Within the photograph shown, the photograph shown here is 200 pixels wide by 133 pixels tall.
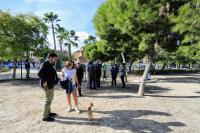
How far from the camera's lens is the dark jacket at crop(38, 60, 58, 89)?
8945 mm

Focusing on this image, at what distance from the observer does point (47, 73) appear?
9.03 meters

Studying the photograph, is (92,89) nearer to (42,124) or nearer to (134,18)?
(134,18)

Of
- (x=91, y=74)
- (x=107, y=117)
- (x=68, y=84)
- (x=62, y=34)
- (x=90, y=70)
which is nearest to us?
(x=107, y=117)

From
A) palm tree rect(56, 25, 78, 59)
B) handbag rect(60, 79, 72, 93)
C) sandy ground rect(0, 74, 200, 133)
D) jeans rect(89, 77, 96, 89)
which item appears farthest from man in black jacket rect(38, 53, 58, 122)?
palm tree rect(56, 25, 78, 59)

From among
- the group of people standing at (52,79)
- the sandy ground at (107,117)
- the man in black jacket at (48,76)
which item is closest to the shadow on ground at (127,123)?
the sandy ground at (107,117)

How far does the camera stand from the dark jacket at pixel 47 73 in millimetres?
8945

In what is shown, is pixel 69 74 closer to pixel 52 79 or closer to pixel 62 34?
pixel 52 79

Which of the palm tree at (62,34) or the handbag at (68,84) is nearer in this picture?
the handbag at (68,84)

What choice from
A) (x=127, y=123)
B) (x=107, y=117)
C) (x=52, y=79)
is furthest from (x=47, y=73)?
(x=127, y=123)

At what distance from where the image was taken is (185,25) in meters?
13.5

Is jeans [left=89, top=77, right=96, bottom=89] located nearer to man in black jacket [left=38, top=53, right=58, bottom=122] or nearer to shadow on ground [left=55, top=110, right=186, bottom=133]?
shadow on ground [left=55, top=110, right=186, bottom=133]

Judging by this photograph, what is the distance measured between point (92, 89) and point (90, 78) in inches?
24.7

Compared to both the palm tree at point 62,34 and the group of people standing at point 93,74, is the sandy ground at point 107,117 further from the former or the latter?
the palm tree at point 62,34

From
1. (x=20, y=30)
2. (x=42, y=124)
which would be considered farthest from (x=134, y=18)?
(x=20, y=30)
